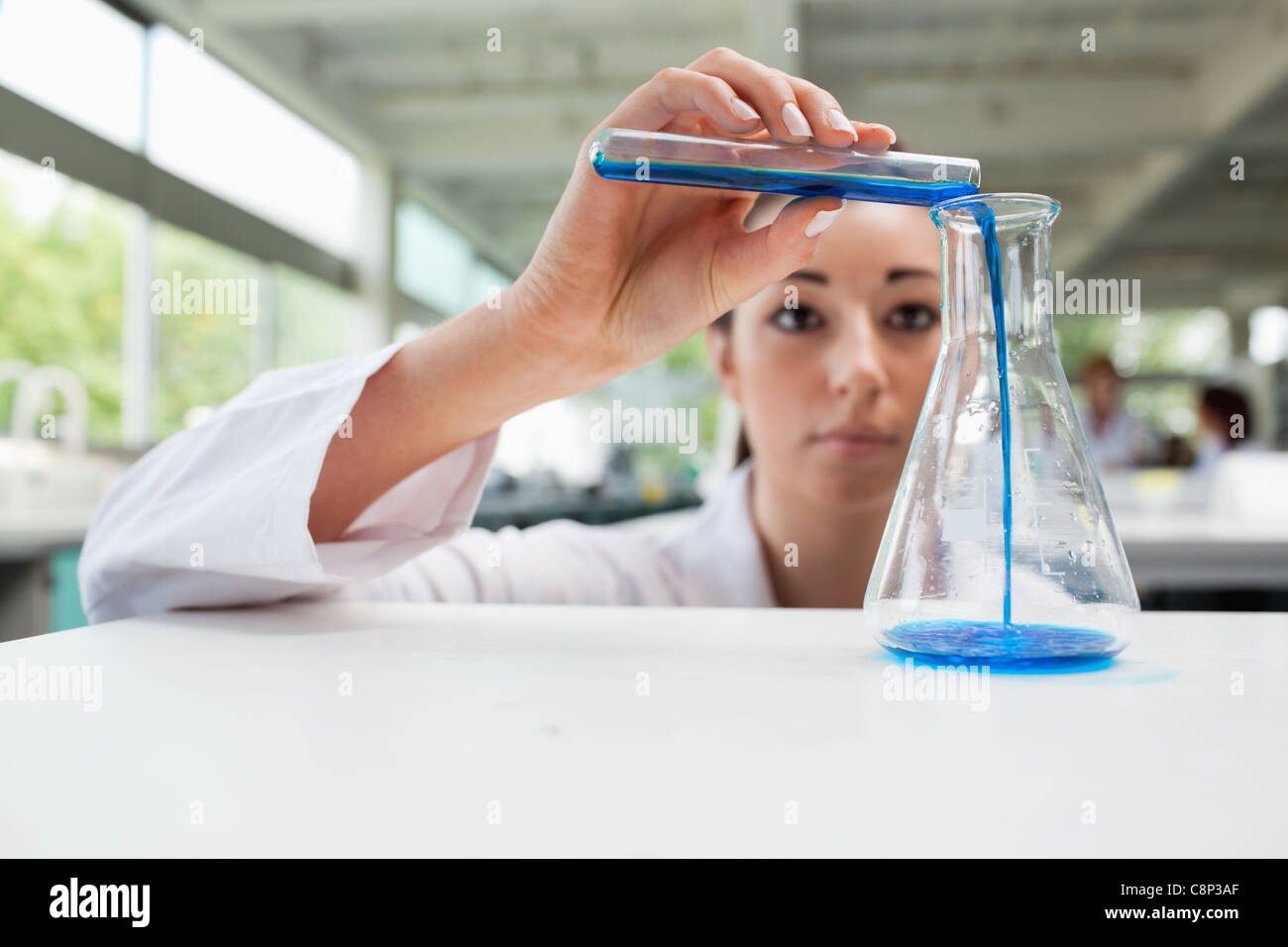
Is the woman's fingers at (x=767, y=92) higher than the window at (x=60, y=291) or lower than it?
lower

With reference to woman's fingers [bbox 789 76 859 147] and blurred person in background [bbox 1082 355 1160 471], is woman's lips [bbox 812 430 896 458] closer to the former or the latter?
woman's fingers [bbox 789 76 859 147]

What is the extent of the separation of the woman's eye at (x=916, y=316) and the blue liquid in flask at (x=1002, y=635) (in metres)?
0.57

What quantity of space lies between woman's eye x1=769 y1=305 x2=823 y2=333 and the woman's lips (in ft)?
0.41

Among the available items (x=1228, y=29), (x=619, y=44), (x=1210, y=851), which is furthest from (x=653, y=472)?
(x=1210, y=851)

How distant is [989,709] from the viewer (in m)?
0.39

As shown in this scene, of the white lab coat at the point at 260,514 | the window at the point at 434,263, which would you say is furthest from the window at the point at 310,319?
the white lab coat at the point at 260,514

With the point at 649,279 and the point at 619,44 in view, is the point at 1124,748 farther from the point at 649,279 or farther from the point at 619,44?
the point at 619,44

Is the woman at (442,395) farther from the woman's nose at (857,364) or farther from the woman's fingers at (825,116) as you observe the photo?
the woman's nose at (857,364)

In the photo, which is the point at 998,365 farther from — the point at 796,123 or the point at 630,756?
the point at 630,756

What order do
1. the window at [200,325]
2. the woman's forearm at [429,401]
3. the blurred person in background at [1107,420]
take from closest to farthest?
the woman's forearm at [429,401], the window at [200,325], the blurred person in background at [1107,420]

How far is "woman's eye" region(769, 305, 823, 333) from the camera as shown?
109 cm

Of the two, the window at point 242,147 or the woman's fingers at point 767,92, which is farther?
the window at point 242,147

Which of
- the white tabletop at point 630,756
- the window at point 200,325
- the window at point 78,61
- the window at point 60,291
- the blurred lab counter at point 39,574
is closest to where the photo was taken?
the white tabletop at point 630,756

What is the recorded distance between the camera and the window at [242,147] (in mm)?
4984
